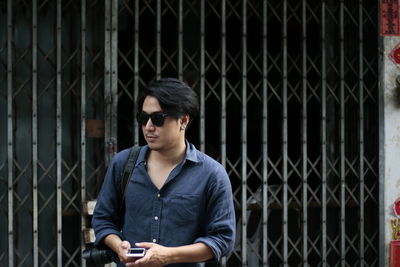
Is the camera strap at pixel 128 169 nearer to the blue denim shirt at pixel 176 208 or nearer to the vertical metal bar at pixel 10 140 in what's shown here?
the blue denim shirt at pixel 176 208

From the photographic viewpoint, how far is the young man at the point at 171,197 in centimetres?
323

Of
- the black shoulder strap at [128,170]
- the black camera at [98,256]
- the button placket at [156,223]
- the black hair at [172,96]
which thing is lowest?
the black camera at [98,256]

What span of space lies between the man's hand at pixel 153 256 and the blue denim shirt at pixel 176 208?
14 centimetres

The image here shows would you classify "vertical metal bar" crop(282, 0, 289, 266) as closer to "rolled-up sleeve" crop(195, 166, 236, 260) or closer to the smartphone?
"rolled-up sleeve" crop(195, 166, 236, 260)

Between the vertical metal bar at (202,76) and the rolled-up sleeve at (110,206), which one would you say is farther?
the vertical metal bar at (202,76)

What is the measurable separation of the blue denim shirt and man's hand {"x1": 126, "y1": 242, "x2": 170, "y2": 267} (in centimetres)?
14

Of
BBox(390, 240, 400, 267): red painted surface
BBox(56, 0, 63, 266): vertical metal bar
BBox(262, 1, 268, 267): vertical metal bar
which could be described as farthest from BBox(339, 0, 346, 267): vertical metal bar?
BBox(56, 0, 63, 266): vertical metal bar

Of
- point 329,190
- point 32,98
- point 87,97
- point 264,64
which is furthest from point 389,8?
point 32,98

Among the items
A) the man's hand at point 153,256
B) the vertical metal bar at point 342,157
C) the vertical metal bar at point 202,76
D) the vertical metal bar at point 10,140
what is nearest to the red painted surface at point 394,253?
the vertical metal bar at point 342,157

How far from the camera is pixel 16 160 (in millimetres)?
5852

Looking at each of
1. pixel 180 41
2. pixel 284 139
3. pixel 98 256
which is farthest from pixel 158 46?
pixel 98 256

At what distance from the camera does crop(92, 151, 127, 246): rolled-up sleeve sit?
3.32 m

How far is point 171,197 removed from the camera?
10.6ft

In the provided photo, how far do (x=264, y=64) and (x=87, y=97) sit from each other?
5.39 feet
